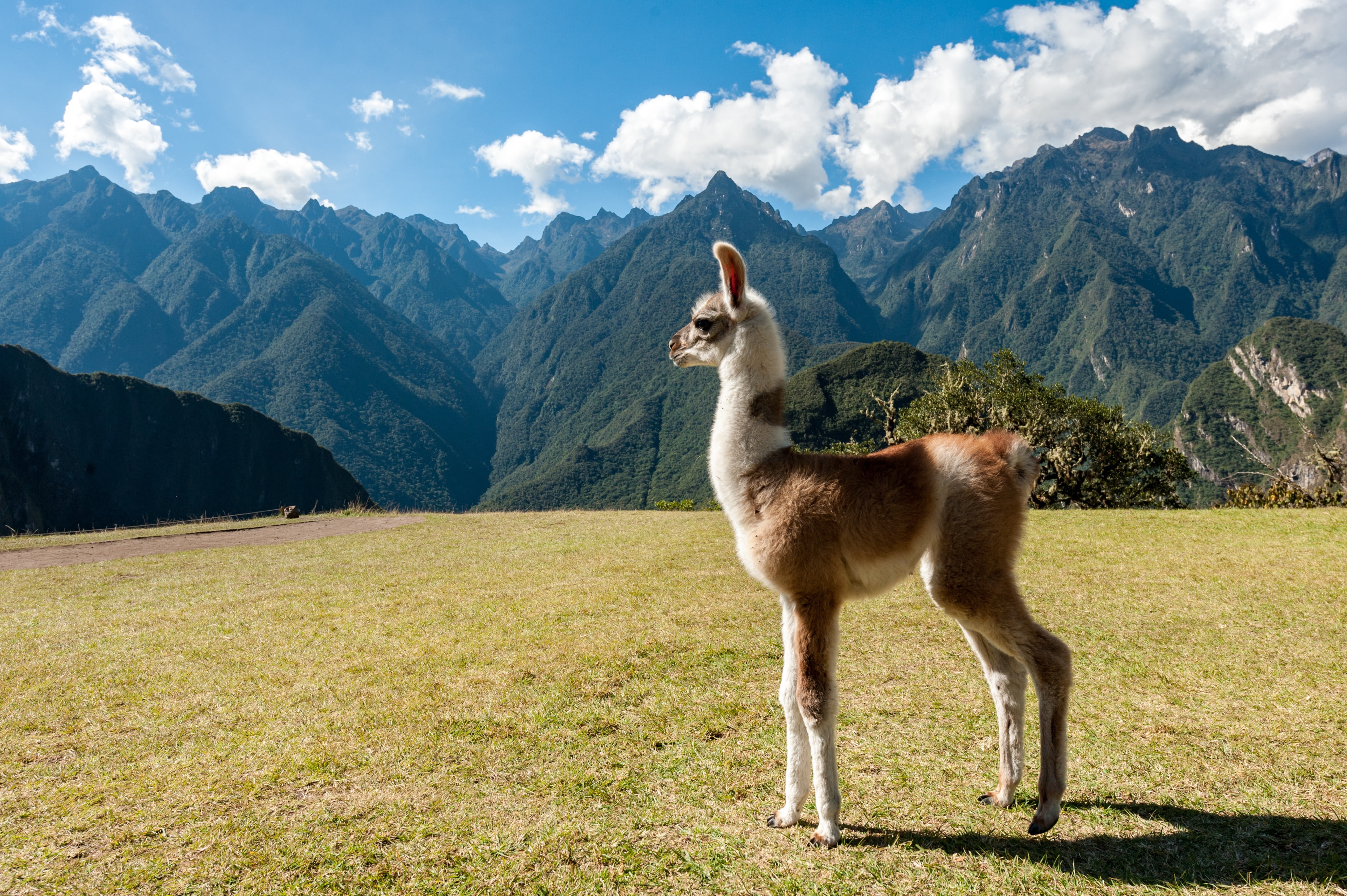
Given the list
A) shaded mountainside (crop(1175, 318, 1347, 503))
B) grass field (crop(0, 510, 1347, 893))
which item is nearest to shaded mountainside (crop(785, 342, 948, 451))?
shaded mountainside (crop(1175, 318, 1347, 503))

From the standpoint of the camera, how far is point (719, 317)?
3.41m

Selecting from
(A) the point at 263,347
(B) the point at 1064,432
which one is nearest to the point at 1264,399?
(B) the point at 1064,432

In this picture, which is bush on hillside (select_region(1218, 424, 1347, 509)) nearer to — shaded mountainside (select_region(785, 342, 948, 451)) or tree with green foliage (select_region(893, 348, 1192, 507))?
tree with green foliage (select_region(893, 348, 1192, 507))

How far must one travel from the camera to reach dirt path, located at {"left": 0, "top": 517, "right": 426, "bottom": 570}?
1169cm

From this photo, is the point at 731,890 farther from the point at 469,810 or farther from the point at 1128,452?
Result: the point at 1128,452

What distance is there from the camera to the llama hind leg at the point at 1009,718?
3279 millimetres

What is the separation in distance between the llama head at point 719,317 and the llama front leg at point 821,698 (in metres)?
1.43

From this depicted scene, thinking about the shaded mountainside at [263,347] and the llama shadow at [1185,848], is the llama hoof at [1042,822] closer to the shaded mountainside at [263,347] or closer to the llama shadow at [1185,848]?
the llama shadow at [1185,848]

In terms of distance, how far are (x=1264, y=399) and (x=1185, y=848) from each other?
132 meters

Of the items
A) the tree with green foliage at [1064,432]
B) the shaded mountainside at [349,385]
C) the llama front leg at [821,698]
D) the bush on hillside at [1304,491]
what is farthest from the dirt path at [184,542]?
the shaded mountainside at [349,385]

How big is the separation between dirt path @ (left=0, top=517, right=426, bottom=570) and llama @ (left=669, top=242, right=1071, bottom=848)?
44.5 feet

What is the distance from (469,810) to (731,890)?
1.51 m

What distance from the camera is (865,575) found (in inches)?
123

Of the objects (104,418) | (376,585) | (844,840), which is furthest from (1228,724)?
(104,418)
